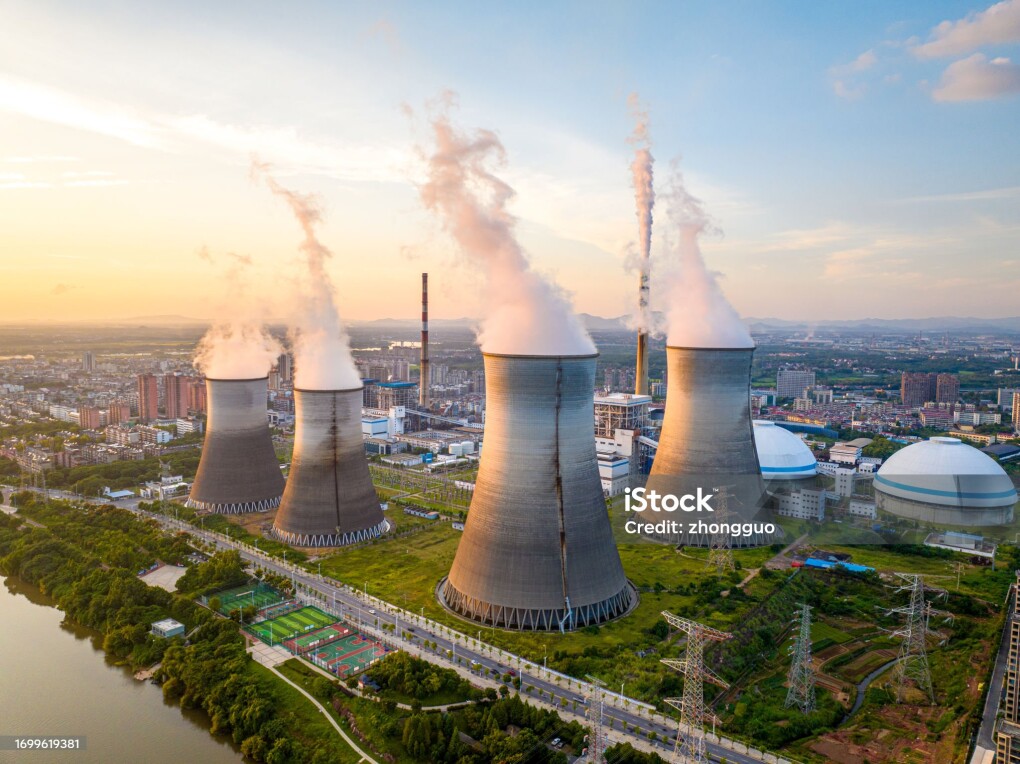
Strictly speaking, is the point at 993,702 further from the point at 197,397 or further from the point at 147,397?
the point at 197,397

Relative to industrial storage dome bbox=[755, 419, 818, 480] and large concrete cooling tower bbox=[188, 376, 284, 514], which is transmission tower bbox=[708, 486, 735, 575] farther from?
large concrete cooling tower bbox=[188, 376, 284, 514]

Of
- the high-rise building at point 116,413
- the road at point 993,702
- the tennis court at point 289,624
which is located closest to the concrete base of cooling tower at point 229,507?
the tennis court at point 289,624

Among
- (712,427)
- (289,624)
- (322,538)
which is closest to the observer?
(289,624)

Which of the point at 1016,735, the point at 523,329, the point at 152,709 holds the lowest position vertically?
the point at 152,709

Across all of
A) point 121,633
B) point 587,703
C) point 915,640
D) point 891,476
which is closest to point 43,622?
point 121,633

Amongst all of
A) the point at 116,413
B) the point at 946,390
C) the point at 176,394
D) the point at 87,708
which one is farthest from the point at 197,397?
the point at 946,390

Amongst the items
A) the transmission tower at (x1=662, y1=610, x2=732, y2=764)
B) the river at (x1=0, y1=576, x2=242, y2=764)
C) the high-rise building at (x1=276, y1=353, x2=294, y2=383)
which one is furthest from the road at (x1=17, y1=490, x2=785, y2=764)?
the high-rise building at (x1=276, y1=353, x2=294, y2=383)

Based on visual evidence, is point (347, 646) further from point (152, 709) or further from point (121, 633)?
point (121, 633)
